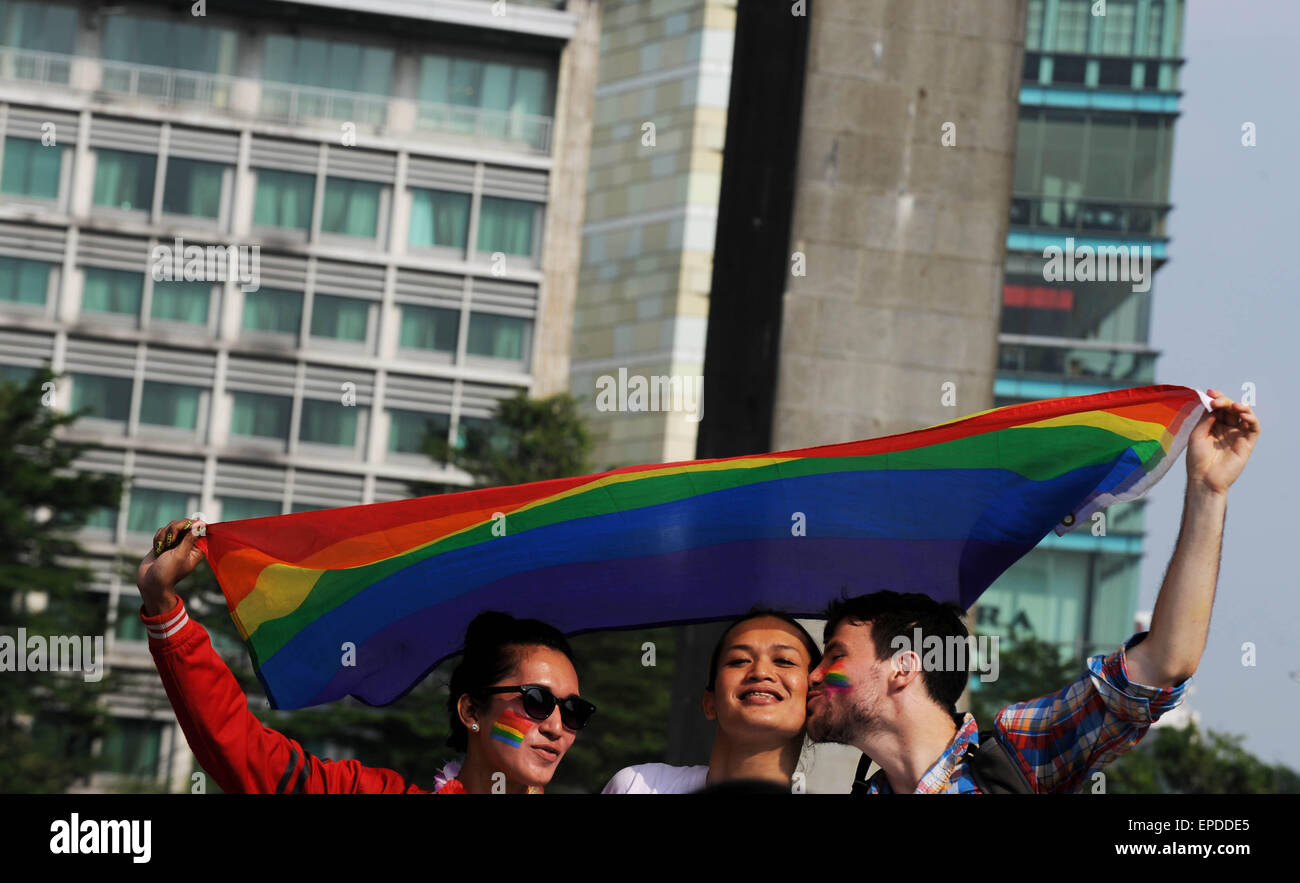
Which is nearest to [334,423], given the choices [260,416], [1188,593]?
[260,416]

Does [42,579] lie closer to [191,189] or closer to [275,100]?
[191,189]

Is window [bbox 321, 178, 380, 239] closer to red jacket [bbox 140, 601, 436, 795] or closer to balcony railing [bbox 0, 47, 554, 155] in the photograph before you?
balcony railing [bbox 0, 47, 554, 155]

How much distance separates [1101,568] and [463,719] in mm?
88109

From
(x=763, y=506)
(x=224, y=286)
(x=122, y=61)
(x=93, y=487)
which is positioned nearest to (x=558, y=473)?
(x=93, y=487)

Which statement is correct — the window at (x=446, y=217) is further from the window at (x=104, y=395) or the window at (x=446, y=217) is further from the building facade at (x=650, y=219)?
the window at (x=104, y=395)

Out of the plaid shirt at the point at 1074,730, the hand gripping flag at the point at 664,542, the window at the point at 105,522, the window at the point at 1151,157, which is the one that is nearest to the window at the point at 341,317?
the window at the point at 105,522

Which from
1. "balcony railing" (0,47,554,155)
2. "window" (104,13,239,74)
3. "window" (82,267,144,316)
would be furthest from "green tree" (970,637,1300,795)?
"window" (104,13,239,74)

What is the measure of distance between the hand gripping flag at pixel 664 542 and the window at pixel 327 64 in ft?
216

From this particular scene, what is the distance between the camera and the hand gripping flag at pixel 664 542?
5.87 metres

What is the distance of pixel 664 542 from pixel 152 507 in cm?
6263

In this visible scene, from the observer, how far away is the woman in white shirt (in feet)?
16.2

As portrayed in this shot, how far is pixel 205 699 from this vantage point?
184 inches
